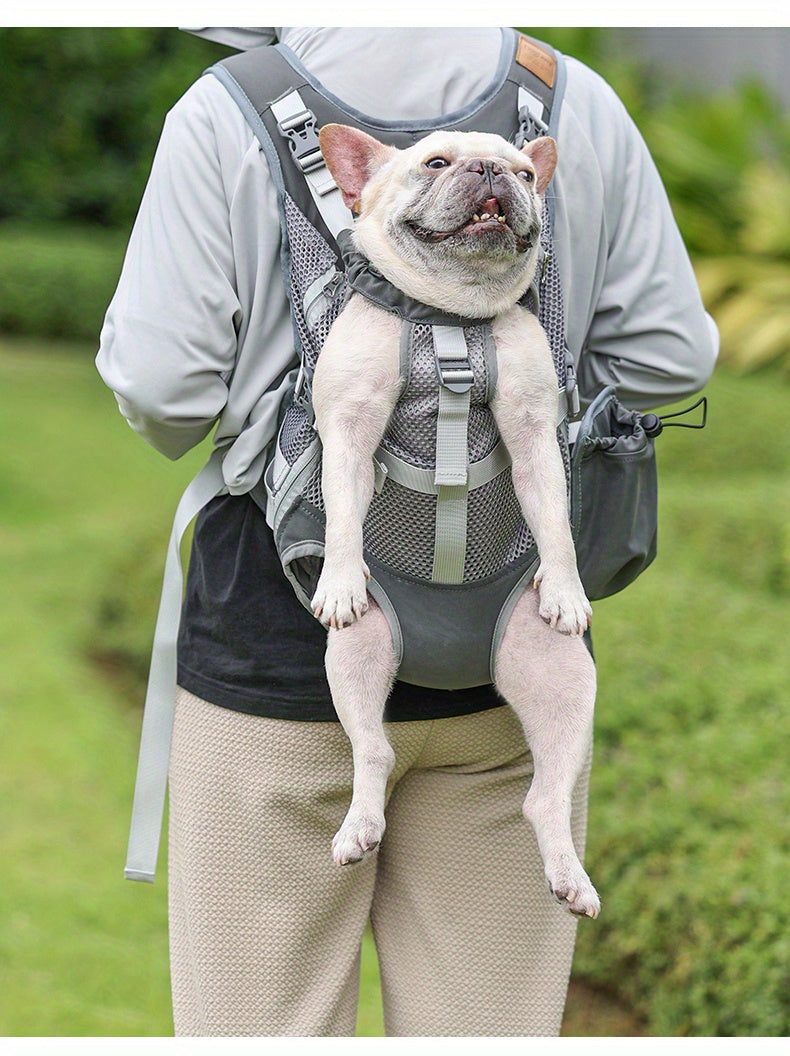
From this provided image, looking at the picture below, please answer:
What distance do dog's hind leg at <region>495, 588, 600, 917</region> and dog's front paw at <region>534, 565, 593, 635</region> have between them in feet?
0.32

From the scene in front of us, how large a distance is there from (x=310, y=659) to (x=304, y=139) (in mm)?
798

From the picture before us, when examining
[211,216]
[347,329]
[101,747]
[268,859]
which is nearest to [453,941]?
[268,859]

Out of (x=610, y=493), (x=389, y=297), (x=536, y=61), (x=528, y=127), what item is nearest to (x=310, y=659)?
(x=610, y=493)

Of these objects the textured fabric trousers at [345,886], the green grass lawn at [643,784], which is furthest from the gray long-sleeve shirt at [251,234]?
the green grass lawn at [643,784]

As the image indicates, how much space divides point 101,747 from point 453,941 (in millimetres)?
3745

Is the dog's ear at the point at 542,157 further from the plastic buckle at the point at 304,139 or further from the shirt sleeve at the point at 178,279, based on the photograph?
the shirt sleeve at the point at 178,279

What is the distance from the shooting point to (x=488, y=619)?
185 cm

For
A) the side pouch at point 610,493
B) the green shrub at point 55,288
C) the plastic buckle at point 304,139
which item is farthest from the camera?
the green shrub at point 55,288

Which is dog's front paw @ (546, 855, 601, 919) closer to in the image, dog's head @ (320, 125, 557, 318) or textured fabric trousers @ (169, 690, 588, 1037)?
textured fabric trousers @ (169, 690, 588, 1037)

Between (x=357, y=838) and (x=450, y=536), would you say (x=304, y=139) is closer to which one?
(x=450, y=536)

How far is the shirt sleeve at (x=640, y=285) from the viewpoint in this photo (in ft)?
7.00

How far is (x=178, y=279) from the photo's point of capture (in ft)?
6.34

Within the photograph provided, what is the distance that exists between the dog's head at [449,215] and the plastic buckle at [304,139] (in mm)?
83

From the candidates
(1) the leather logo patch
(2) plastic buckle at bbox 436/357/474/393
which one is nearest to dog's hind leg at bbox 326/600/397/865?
(2) plastic buckle at bbox 436/357/474/393
